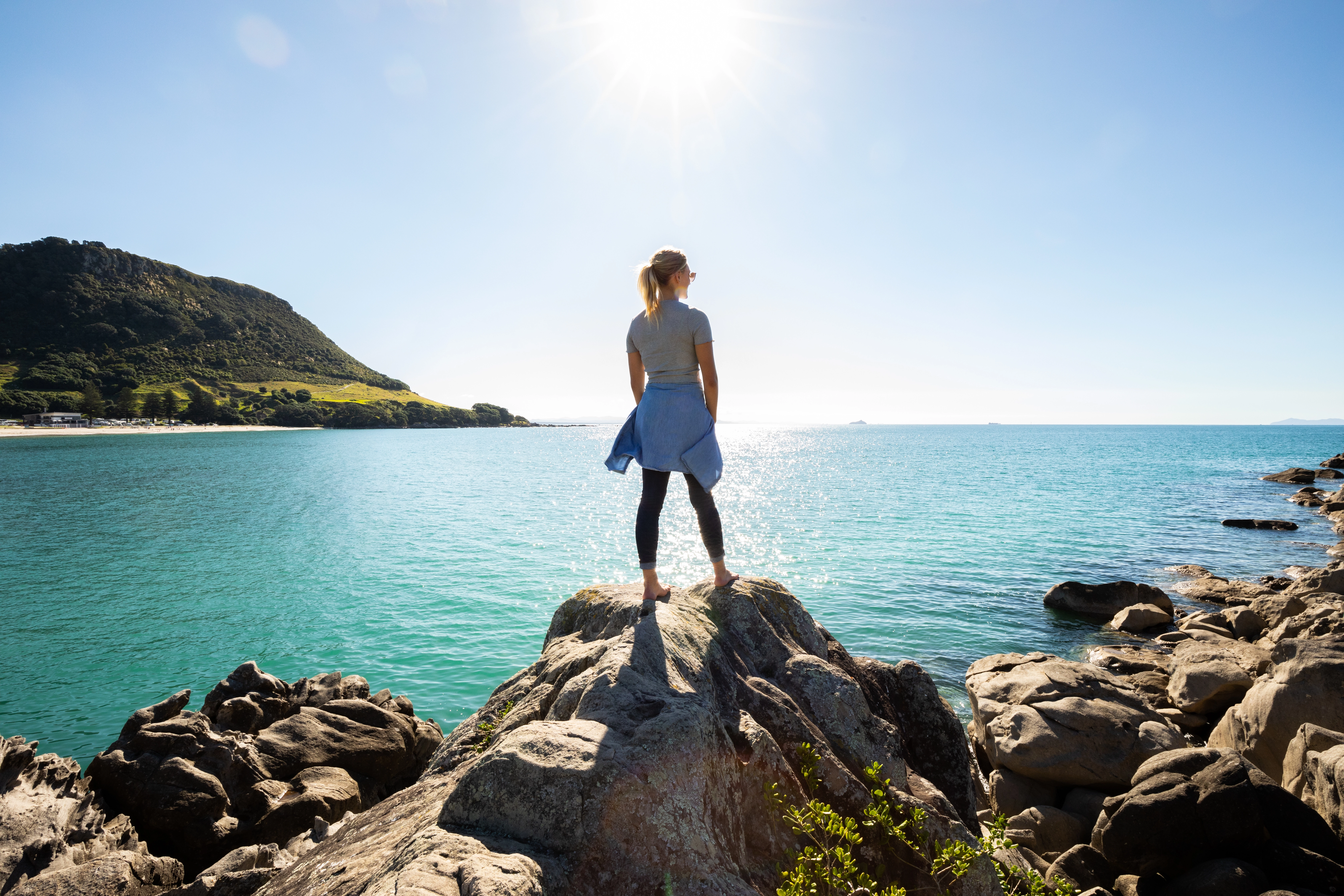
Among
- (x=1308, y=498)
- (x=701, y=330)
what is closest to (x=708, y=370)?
(x=701, y=330)

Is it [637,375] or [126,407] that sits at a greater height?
[126,407]

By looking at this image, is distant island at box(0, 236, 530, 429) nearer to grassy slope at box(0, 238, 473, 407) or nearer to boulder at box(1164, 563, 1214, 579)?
grassy slope at box(0, 238, 473, 407)

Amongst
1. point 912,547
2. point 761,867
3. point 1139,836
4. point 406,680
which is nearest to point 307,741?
point 406,680

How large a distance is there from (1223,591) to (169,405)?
580ft

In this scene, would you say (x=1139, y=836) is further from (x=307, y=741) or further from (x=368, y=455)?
(x=368, y=455)

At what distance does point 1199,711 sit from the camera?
462 inches

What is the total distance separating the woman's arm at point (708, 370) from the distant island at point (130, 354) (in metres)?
173

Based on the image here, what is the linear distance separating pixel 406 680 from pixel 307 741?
5179 mm

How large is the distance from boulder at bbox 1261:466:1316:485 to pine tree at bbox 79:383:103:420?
19341cm

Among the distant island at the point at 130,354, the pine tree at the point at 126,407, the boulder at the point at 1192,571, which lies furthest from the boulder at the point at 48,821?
the pine tree at the point at 126,407

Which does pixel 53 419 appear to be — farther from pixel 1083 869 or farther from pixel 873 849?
pixel 1083 869

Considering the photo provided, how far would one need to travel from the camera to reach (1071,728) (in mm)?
9656

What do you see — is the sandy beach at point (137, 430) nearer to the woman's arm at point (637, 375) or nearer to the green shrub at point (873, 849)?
the woman's arm at point (637, 375)

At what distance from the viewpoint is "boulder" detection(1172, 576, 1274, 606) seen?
21.0m
